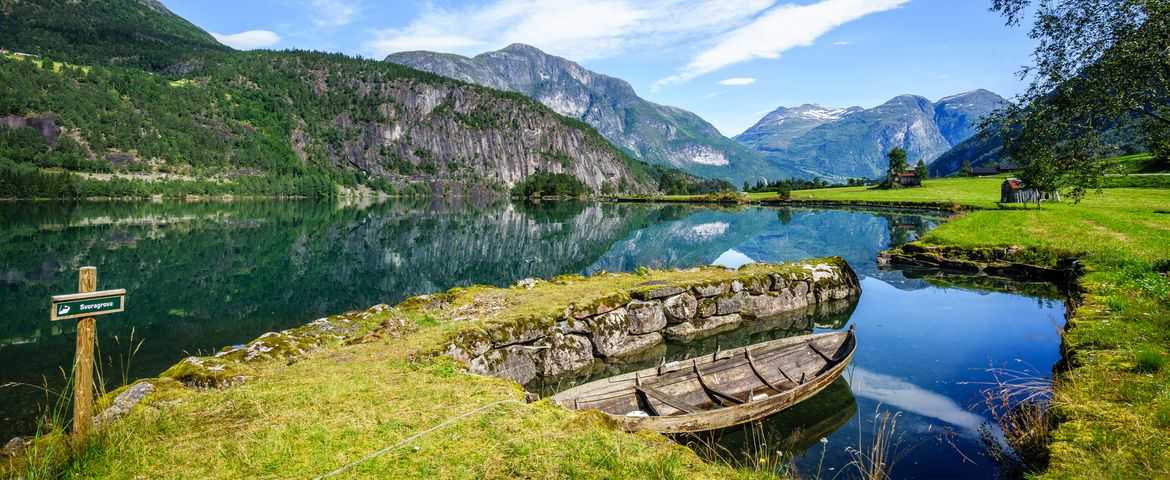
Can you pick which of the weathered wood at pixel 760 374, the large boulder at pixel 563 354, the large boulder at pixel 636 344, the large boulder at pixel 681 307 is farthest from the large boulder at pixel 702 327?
the weathered wood at pixel 760 374

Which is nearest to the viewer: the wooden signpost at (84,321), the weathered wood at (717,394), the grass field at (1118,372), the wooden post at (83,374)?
the wooden signpost at (84,321)

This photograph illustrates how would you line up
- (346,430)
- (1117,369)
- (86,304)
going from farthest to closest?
1. (1117,369)
2. (346,430)
3. (86,304)

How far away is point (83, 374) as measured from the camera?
619cm

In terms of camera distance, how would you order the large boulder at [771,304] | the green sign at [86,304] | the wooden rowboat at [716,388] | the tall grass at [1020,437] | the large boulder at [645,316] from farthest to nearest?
1. the large boulder at [771,304]
2. the large boulder at [645,316]
3. the wooden rowboat at [716,388]
4. the tall grass at [1020,437]
5. the green sign at [86,304]

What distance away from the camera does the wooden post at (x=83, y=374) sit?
6043mm

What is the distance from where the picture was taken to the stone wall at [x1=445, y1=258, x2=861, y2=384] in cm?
1344

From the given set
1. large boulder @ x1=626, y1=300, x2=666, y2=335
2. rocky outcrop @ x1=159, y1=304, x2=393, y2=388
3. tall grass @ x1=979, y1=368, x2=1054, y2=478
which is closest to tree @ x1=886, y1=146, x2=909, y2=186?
large boulder @ x1=626, y1=300, x2=666, y2=335

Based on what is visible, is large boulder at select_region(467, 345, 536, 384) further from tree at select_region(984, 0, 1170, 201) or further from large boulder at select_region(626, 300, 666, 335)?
tree at select_region(984, 0, 1170, 201)

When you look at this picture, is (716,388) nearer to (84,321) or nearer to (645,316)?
(645,316)

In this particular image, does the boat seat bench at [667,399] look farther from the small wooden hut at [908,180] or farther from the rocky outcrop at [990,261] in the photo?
the small wooden hut at [908,180]

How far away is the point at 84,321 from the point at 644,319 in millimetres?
14157

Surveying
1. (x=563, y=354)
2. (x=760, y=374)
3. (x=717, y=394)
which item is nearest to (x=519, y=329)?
(x=563, y=354)

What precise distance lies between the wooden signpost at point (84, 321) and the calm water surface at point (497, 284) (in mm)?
717

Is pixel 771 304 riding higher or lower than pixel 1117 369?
lower
